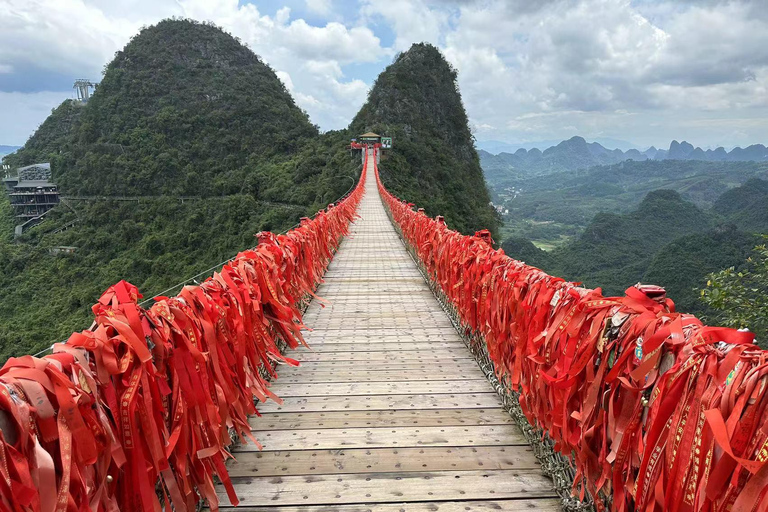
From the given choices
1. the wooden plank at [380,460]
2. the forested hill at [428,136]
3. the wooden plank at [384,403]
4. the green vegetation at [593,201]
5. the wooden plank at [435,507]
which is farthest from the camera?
the green vegetation at [593,201]

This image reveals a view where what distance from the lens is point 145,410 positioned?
1617 mm

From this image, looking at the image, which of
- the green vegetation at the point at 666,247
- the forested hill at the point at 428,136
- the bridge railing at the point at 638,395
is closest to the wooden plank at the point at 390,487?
the bridge railing at the point at 638,395

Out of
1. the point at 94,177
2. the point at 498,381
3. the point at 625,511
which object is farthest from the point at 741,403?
the point at 94,177

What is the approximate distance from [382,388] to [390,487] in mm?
1156

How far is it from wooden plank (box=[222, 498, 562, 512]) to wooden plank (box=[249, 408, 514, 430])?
715 millimetres

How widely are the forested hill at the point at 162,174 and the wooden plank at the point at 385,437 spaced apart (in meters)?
24.9

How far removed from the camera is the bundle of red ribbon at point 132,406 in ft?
4.02

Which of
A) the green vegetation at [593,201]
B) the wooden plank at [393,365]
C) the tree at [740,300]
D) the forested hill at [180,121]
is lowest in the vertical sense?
the green vegetation at [593,201]

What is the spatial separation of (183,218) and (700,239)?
42123mm

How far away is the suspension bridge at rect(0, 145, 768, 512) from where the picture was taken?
4.16 feet

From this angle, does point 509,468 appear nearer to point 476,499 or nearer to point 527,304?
point 476,499

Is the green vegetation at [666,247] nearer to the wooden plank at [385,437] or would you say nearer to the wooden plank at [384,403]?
the wooden plank at [384,403]

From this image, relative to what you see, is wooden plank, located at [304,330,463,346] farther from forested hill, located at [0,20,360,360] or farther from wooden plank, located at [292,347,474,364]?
forested hill, located at [0,20,360,360]

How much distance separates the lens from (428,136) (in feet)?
161
